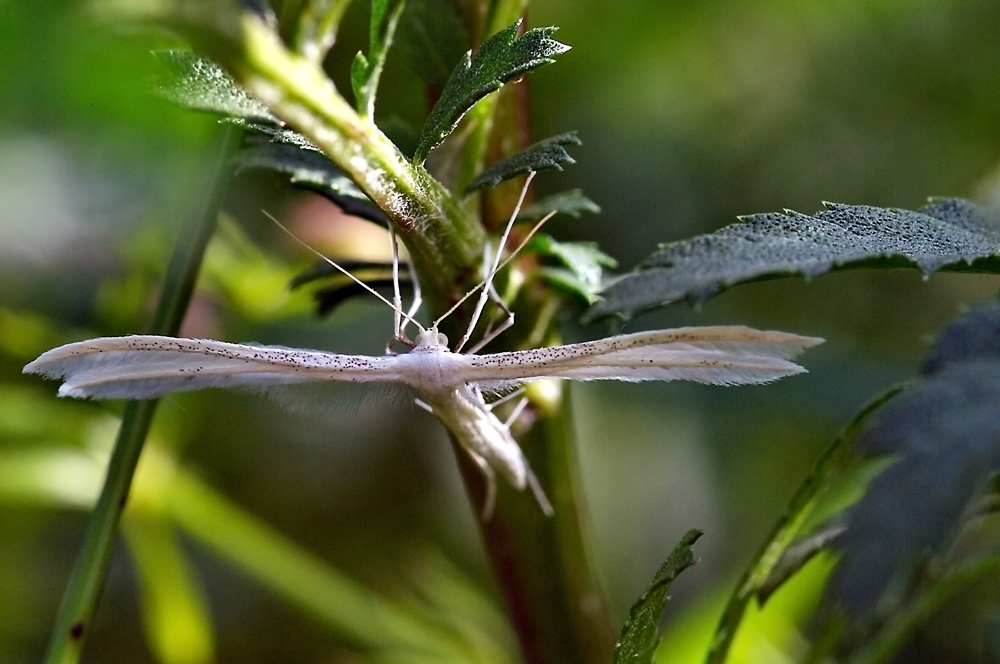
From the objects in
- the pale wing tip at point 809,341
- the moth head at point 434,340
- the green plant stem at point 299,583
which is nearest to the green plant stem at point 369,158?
the moth head at point 434,340

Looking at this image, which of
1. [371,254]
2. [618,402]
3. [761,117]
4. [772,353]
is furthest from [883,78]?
[772,353]

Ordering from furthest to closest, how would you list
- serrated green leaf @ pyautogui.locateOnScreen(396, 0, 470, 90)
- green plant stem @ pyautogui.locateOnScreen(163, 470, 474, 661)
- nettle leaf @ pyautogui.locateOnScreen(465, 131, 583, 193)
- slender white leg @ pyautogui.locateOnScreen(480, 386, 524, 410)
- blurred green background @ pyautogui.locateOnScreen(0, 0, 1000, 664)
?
blurred green background @ pyautogui.locateOnScreen(0, 0, 1000, 664) → green plant stem @ pyautogui.locateOnScreen(163, 470, 474, 661) → slender white leg @ pyautogui.locateOnScreen(480, 386, 524, 410) → serrated green leaf @ pyautogui.locateOnScreen(396, 0, 470, 90) → nettle leaf @ pyautogui.locateOnScreen(465, 131, 583, 193)

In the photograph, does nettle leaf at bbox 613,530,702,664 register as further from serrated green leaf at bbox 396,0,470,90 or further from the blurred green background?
the blurred green background

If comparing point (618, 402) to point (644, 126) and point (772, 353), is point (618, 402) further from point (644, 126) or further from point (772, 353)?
point (772, 353)

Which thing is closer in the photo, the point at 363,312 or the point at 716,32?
the point at 363,312

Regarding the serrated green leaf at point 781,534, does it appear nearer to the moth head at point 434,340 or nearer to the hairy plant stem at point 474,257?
the hairy plant stem at point 474,257

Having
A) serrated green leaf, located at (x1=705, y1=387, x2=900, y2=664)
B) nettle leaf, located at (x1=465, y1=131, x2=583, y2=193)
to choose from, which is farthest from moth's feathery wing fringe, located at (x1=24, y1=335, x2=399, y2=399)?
serrated green leaf, located at (x1=705, y1=387, x2=900, y2=664)

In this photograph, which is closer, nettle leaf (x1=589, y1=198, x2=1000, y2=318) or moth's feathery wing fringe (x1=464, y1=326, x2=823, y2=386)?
nettle leaf (x1=589, y1=198, x2=1000, y2=318)
